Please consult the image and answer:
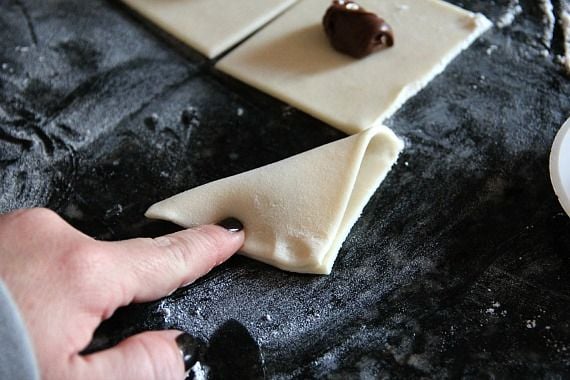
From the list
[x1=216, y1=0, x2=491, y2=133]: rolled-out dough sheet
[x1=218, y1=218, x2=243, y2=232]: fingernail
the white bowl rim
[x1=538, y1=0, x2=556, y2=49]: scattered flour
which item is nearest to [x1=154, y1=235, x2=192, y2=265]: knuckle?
[x1=218, y1=218, x2=243, y2=232]: fingernail

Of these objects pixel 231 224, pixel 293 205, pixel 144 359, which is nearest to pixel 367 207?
pixel 293 205

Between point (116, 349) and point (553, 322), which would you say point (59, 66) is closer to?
point (116, 349)

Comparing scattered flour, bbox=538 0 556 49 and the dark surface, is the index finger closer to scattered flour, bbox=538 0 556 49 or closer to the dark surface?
the dark surface

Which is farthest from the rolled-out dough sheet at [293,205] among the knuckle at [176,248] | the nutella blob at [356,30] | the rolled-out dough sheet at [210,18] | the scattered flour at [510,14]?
the scattered flour at [510,14]

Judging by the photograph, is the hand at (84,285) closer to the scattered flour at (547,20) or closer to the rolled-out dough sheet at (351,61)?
the rolled-out dough sheet at (351,61)

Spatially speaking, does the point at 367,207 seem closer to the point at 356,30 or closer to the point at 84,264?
the point at 356,30

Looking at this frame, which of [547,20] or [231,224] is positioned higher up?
[547,20]

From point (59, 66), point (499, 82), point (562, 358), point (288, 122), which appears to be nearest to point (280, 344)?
point (562, 358)
